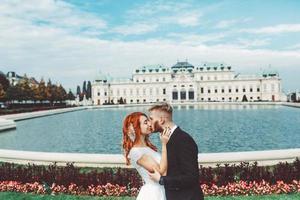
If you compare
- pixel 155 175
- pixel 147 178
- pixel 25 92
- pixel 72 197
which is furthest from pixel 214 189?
pixel 25 92

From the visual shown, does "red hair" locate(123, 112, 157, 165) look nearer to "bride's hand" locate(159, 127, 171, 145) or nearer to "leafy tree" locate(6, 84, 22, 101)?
"bride's hand" locate(159, 127, 171, 145)

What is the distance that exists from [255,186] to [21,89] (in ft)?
191

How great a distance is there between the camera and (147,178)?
12.4 feet

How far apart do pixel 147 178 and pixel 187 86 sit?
4240 inches

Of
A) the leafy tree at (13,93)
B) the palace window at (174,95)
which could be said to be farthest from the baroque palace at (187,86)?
the leafy tree at (13,93)

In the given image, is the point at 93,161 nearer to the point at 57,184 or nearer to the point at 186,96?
the point at 57,184

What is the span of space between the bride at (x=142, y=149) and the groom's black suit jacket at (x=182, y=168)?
0.06 meters

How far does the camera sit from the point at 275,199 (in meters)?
7.15

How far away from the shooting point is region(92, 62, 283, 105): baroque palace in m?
111

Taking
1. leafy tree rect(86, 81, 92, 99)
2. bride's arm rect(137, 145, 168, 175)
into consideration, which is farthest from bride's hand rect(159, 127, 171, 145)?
leafy tree rect(86, 81, 92, 99)

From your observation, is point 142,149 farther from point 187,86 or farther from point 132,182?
point 187,86

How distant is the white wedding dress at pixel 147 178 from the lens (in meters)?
3.66

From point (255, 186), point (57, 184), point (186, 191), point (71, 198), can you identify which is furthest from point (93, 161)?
point (186, 191)

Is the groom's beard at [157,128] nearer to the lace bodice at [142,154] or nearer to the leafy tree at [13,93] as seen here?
the lace bodice at [142,154]
